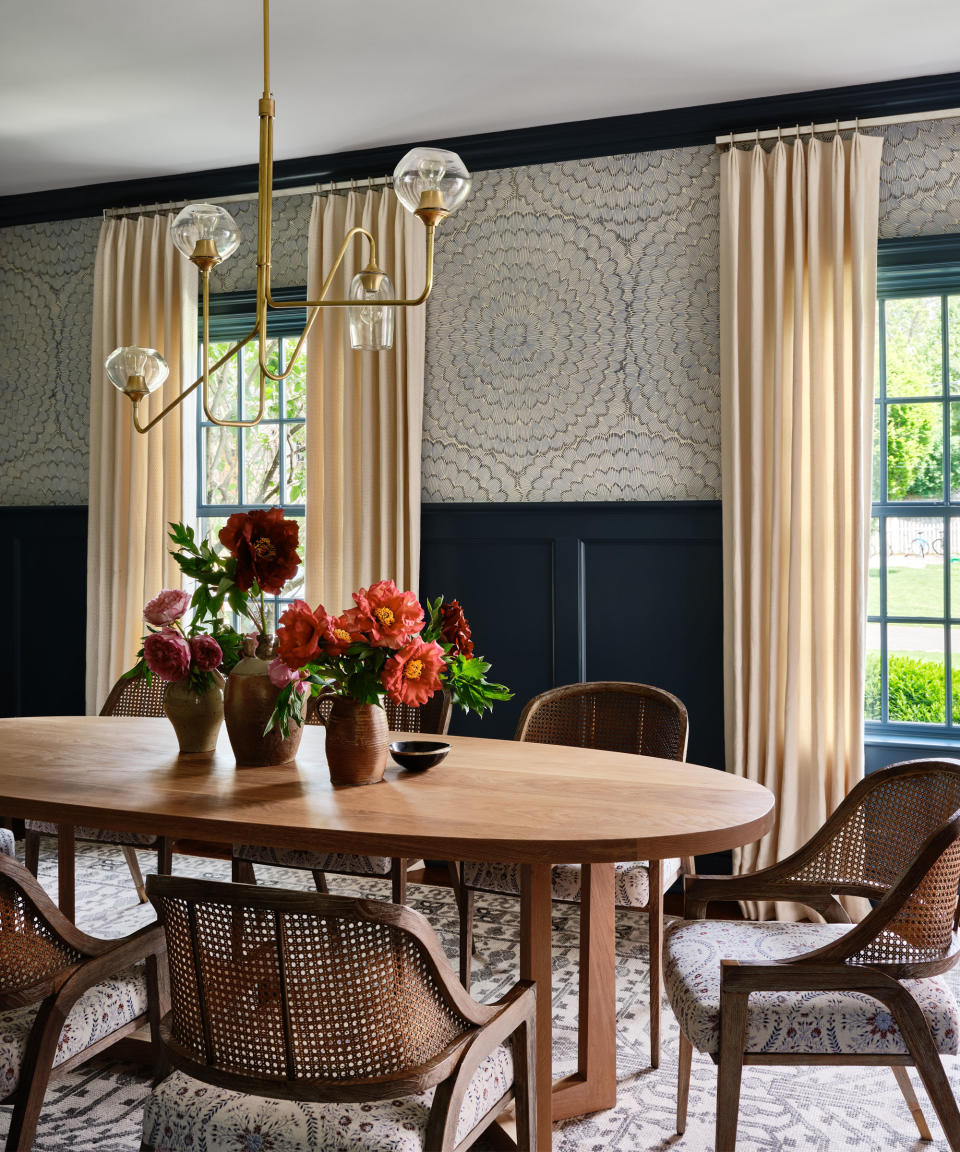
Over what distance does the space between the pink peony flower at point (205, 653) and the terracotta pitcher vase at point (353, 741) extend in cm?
35

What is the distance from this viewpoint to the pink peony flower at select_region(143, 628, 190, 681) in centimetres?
245

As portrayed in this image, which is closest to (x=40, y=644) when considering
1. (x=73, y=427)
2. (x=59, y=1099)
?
(x=73, y=427)

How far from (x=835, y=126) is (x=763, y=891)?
280cm

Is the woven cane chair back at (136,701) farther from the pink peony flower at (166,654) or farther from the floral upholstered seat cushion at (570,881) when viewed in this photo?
the floral upholstered seat cushion at (570,881)

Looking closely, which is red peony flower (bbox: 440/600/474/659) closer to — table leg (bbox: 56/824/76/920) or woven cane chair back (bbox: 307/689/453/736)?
woven cane chair back (bbox: 307/689/453/736)

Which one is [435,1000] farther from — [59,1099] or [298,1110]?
[59,1099]

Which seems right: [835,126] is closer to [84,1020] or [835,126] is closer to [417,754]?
[417,754]

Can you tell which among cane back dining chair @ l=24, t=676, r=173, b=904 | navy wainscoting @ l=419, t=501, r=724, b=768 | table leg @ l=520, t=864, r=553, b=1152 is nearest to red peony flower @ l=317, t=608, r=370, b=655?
table leg @ l=520, t=864, r=553, b=1152

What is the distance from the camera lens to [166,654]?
2.45 meters

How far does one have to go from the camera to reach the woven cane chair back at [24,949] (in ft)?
5.69

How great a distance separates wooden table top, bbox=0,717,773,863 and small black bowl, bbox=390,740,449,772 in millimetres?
31

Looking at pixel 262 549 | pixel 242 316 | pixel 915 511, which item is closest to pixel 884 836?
pixel 262 549

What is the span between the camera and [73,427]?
5.11 m

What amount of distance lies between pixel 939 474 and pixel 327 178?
2757 millimetres
